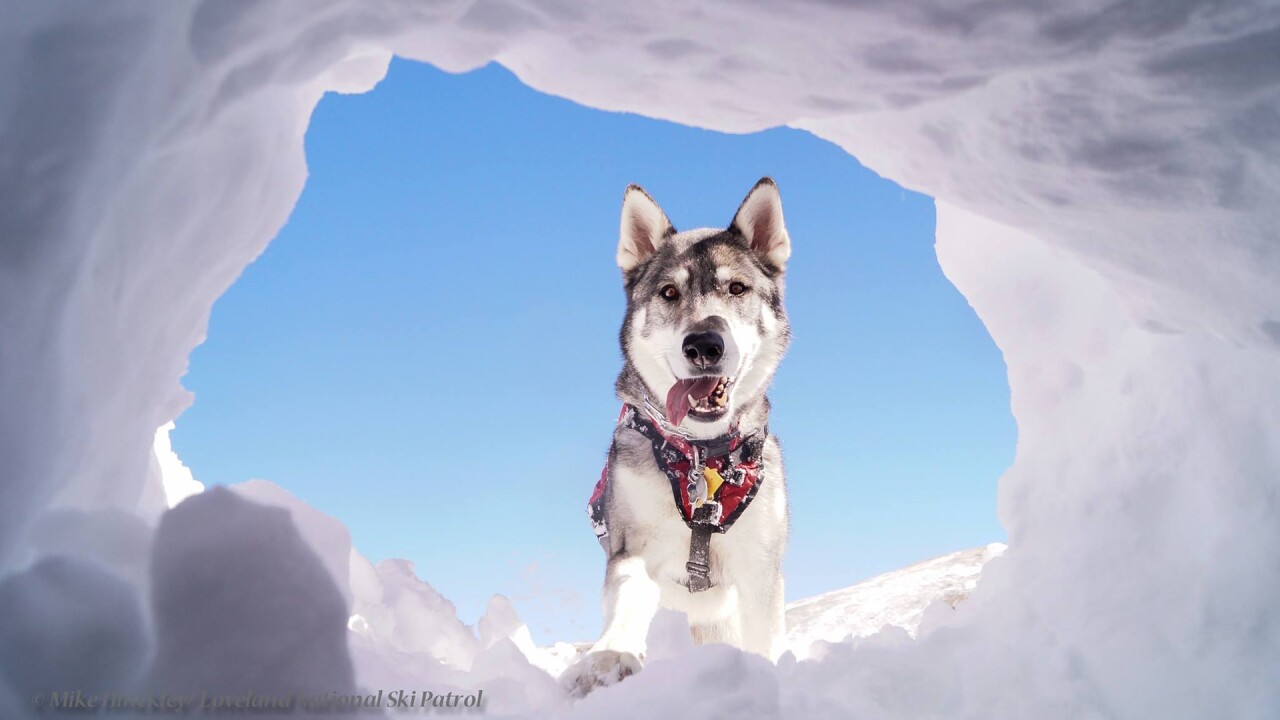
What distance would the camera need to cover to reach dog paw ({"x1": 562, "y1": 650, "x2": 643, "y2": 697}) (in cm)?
380

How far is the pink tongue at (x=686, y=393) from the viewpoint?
5086 mm

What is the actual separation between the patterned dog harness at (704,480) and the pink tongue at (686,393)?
0.53ft

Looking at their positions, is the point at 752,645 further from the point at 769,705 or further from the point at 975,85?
the point at 975,85

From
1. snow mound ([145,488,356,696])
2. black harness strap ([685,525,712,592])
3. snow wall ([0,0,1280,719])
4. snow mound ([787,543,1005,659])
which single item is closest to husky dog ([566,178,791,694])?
black harness strap ([685,525,712,592])

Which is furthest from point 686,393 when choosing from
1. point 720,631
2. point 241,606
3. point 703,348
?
point 241,606

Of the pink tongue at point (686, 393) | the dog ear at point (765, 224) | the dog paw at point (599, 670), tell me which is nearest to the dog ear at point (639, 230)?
the dog ear at point (765, 224)

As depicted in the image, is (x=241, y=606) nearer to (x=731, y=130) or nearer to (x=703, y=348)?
(x=703, y=348)

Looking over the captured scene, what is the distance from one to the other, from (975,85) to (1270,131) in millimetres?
1136

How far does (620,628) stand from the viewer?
420 centimetres

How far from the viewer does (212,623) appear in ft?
9.53

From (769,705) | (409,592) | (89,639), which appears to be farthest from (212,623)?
(409,592)

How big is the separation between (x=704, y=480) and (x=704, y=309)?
111 centimetres

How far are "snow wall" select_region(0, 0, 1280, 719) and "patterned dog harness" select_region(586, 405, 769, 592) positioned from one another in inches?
35.3

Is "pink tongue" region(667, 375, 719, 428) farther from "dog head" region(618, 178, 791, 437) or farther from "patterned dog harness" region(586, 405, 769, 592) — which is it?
"patterned dog harness" region(586, 405, 769, 592)
